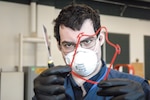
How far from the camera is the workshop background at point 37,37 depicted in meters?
3.61

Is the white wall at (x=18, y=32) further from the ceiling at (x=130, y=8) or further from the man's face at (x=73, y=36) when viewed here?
the man's face at (x=73, y=36)

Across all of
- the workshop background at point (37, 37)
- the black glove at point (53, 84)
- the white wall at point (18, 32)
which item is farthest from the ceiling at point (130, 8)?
the black glove at point (53, 84)

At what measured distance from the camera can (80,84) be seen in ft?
3.42

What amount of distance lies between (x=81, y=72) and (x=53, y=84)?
0.17 metres

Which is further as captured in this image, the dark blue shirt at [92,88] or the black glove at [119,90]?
the dark blue shirt at [92,88]

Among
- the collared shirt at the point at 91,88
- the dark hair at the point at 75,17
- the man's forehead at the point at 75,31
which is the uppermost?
the dark hair at the point at 75,17

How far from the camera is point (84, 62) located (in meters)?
0.93

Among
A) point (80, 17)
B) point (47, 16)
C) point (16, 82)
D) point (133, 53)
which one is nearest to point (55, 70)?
point (80, 17)

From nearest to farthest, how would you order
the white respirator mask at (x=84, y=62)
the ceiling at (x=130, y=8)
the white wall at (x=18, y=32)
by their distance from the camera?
1. the white respirator mask at (x=84, y=62)
2. the white wall at (x=18, y=32)
3. the ceiling at (x=130, y=8)

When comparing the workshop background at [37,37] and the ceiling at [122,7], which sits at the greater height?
the ceiling at [122,7]

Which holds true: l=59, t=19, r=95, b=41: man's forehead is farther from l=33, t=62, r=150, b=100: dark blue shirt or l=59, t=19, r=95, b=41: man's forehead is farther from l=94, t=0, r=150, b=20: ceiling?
l=94, t=0, r=150, b=20: ceiling

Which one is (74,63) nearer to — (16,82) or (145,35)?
(16,82)

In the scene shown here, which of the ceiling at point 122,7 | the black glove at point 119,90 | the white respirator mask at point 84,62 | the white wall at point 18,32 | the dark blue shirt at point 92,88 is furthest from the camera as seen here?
the ceiling at point 122,7

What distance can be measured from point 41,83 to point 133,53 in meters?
4.35
